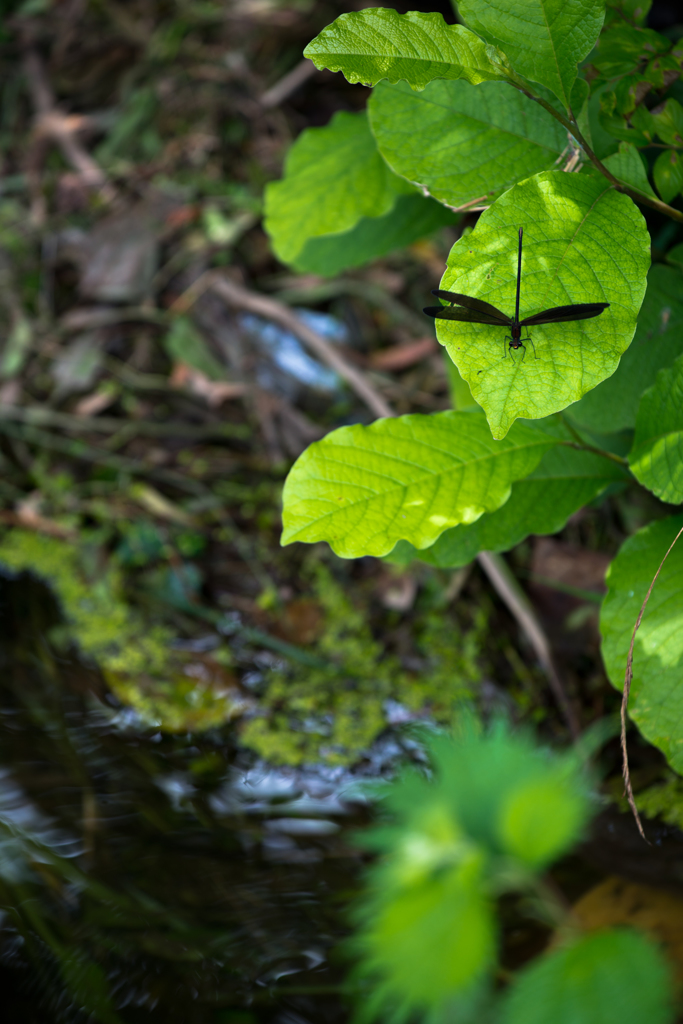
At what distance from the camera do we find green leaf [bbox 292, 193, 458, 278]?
125 cm

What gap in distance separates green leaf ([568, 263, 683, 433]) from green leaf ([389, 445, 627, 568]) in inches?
2.9

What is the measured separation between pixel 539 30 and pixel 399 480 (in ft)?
1.79

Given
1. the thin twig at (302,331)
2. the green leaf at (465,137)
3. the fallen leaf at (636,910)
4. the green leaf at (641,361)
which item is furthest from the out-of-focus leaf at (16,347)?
the fallen leaf at (636,910)

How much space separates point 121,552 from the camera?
207 centimetres

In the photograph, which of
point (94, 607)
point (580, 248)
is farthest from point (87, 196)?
point (580, 248)

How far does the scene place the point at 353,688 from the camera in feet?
5.58

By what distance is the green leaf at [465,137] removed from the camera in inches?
35.7

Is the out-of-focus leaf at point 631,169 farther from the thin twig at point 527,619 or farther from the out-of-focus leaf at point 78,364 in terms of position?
the out-of-focus leaf at point 78,364

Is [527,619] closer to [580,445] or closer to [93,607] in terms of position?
[580,445]

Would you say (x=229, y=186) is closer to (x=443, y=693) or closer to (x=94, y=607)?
(x=94, y=607)

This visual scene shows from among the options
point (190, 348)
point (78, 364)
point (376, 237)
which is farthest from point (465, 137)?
point (78, 364)

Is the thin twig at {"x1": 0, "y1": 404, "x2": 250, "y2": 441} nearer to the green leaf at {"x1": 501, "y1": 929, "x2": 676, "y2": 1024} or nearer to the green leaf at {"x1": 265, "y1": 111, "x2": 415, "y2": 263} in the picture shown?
the green leaf at {"x1": 265, "y1": 111, "x2": 415, "y2": 263}

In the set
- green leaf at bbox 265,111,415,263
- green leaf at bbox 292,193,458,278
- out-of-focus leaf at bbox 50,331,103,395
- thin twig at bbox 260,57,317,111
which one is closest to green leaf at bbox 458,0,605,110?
green leaf at bbox 265,111,415,263

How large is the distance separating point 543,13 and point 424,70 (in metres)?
0.16
